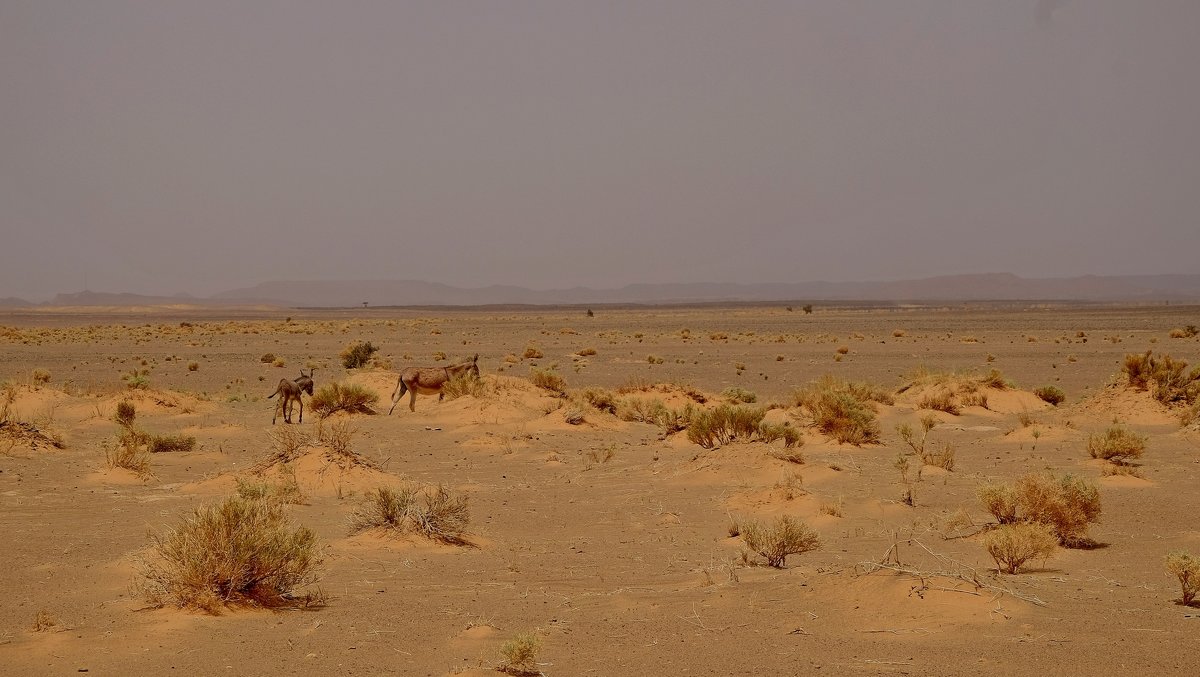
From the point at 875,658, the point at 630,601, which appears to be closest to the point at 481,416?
the point at 630,601

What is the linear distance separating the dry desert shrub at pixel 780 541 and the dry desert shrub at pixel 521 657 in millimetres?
3301

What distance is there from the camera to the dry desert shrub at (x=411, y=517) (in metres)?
10.3

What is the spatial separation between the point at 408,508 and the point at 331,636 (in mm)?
3432

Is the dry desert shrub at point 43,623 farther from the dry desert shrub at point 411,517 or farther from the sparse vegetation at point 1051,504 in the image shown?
the sparse vegetation at point 1051,504

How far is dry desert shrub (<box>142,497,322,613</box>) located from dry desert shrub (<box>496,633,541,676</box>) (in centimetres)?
247

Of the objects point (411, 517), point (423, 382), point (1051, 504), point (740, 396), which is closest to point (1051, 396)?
point (740, 396)

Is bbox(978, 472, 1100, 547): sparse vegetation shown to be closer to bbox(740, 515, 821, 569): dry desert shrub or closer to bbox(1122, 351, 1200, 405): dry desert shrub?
bbox(740, 515, 821, 569): dry desert shrub

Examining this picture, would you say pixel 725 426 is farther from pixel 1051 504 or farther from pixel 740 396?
pixel 740 396

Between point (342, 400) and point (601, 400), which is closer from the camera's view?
point (342, 400)

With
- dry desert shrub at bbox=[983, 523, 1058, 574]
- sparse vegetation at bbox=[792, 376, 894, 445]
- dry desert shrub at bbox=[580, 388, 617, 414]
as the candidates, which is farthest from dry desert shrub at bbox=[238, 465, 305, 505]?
sparse vegetation at bbox=[792, 376, 894, 445]

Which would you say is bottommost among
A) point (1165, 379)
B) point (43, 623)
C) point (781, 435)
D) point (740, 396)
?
point (740, 396)

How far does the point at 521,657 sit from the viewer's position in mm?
6043

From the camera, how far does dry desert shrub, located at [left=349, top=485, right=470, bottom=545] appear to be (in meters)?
10.3

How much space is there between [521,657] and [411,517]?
4.62m
